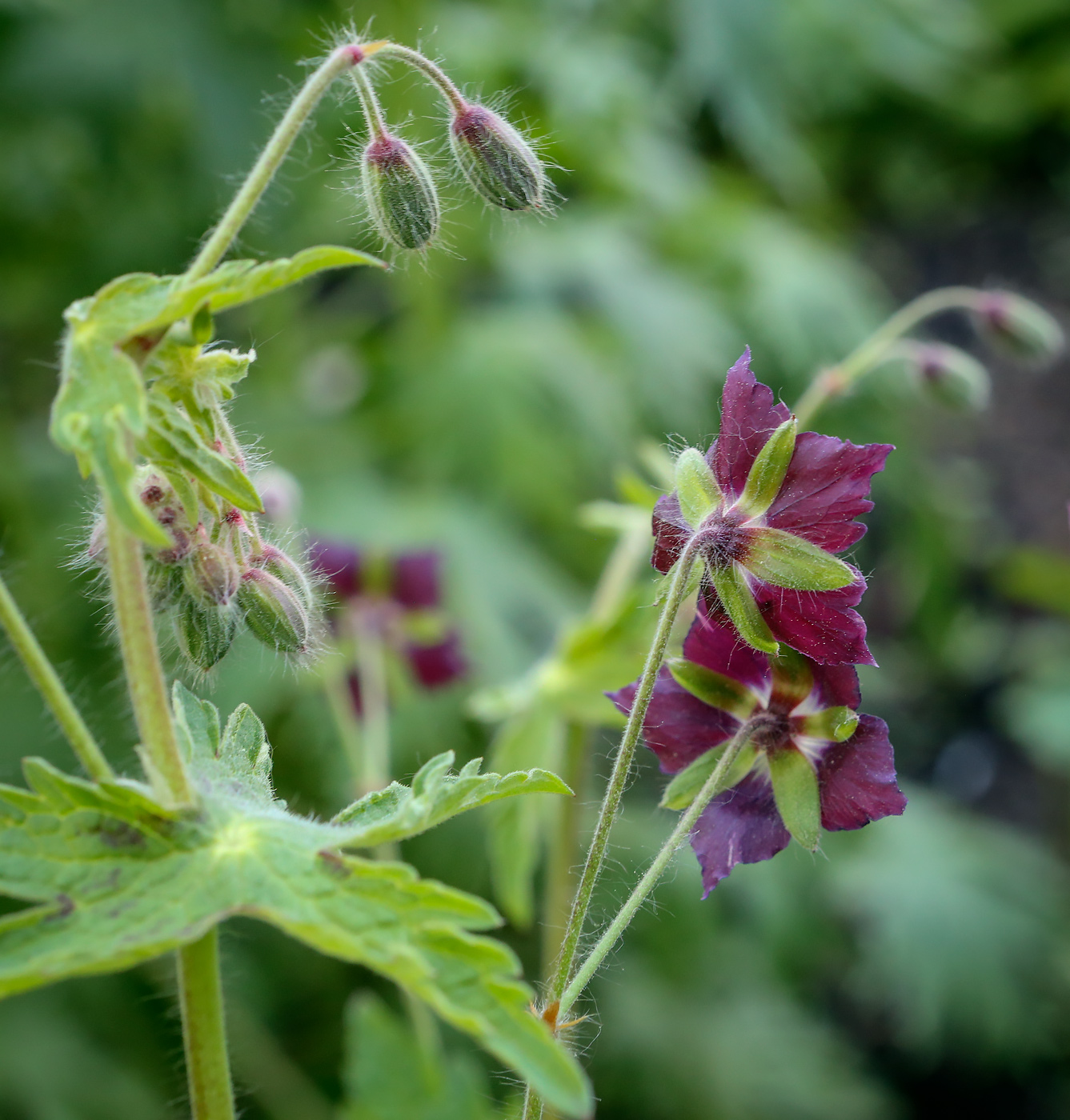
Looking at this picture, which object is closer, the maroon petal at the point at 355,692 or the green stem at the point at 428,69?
the green stem at the point at 428,69

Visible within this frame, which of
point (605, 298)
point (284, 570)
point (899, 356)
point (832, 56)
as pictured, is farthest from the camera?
point (832, 56)

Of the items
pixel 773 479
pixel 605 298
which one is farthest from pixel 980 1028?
pixel 773 479

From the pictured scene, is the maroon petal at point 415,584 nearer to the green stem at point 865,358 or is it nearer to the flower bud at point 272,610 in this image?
the green stem at point 865,358

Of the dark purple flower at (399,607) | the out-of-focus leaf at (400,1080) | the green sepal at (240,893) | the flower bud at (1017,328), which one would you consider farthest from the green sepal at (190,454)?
the flower bud at (1017,328)

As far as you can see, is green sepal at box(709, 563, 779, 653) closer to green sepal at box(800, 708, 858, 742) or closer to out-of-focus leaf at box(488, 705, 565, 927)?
green sepal at box(800, 708, 858, 742)

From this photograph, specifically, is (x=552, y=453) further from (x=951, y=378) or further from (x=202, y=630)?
(x=202, y=630)

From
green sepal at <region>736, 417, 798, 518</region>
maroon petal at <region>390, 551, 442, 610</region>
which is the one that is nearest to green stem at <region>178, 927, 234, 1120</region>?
green sepal at <region>736, 417, 798, 518</region>

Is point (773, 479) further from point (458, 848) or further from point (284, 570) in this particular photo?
point (458, 848)
